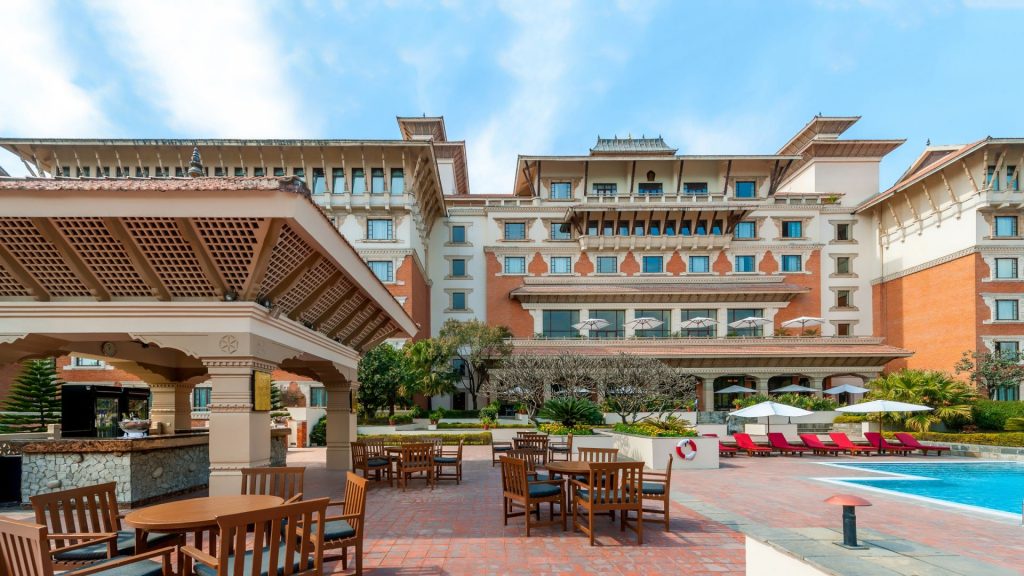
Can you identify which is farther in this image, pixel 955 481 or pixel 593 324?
pixel 593 324

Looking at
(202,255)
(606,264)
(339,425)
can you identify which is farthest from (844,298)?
(202,255)

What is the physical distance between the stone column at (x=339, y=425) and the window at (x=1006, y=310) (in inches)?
1370

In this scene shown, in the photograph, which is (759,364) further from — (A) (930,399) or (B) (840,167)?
(B) (840,167)

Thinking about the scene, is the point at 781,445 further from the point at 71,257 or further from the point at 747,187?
the point at 747,187

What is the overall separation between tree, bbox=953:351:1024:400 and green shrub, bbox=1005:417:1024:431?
3.67m

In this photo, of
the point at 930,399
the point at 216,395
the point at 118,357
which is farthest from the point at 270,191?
the point at 930,399

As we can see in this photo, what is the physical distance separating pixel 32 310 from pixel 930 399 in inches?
1266

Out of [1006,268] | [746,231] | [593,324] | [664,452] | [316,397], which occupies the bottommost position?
[316,397]

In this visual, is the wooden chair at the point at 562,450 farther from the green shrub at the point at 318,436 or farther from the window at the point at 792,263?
the window at the point at 792,263

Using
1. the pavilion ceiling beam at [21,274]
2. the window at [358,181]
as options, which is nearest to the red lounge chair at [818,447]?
the pavilion ceiling beam at [21,274]

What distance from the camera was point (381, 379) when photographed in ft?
89.9

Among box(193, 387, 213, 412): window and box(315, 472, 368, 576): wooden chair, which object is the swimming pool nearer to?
box(315, 472, 368, 576): wooden chair

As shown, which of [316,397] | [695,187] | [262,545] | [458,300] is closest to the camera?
[262,545]

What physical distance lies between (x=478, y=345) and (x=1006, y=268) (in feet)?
94.3
